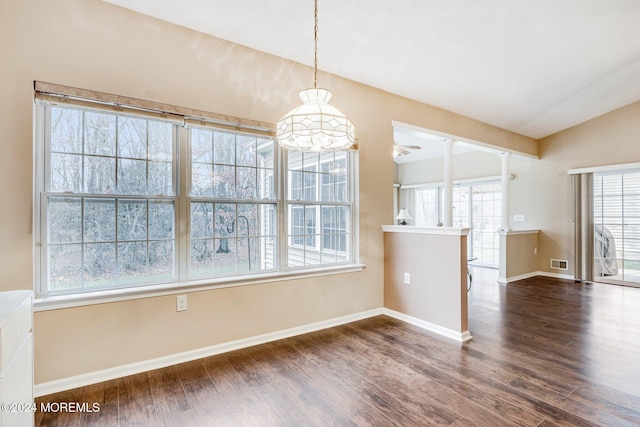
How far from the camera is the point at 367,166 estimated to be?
12.0 ft

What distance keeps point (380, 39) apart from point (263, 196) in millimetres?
1834

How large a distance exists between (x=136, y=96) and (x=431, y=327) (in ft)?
11.2

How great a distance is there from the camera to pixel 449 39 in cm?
294

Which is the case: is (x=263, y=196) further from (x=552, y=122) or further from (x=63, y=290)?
(x=552, y=122)

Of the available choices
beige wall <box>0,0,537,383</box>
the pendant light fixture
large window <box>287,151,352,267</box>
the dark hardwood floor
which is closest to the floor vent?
the dark hardwood floor

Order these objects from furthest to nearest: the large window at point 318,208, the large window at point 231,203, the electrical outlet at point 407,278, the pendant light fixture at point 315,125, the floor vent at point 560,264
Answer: the floor vent at point 560,264 → the electrical outlet at point 407,278 → the large window at point 318,208 → the large window at point 231,203 → the pendant light fixture at point 315,125

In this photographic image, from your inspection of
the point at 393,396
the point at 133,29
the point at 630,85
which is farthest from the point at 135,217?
the point at 630,85

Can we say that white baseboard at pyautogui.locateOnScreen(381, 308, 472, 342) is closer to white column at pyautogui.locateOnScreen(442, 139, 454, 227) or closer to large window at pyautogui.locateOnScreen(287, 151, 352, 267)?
large window at pyautogui.locateOnScreen(287, 151, 352, 267)

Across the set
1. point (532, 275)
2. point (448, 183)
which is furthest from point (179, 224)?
point (532, 275)

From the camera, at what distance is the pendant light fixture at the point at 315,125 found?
178cm

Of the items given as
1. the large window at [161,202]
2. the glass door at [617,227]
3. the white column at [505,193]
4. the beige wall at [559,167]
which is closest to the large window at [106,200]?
the large window at [161,202]

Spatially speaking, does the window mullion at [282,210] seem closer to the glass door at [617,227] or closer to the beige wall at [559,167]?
the beige wall at [559,167]

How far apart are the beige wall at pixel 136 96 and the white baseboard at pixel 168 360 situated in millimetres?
41

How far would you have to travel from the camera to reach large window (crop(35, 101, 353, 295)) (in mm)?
2213
